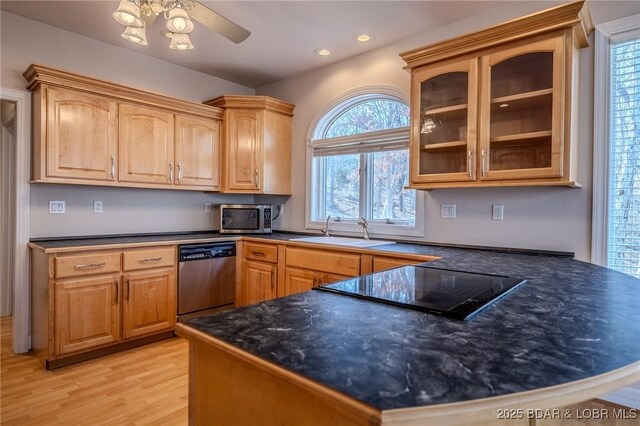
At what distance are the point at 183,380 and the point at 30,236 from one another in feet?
5.65

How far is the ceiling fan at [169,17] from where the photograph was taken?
5.98ft

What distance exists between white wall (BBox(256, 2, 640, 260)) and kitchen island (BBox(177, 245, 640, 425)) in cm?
134

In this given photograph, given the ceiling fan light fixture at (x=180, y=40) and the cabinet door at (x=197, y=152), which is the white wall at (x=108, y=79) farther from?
the ceiling fan light fixture at (x=180, y=40)

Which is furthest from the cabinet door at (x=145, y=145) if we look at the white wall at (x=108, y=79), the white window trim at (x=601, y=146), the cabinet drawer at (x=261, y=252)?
the white window trim at (x=601, y=146)

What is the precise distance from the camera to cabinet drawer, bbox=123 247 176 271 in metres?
2.83

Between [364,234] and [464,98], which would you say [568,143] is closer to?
[464,98]

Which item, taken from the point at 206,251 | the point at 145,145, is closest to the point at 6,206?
the point at 145,145

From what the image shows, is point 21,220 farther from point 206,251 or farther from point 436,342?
point 436,342

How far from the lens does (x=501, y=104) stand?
7.71 ft

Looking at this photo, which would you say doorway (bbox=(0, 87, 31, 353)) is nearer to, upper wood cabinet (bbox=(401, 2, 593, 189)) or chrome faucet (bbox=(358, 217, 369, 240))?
chrome faucet (bbox=(358, 217, 369, 240))

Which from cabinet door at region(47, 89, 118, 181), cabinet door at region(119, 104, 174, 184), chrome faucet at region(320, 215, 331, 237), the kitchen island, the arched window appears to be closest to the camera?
the kitchen island

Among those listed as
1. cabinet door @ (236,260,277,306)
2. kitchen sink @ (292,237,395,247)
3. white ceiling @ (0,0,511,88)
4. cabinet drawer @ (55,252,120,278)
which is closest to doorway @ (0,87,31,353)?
cabinet drawer @ (55,252,120,278)

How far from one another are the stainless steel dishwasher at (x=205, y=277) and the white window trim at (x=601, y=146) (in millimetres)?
2898

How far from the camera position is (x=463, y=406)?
558mm
